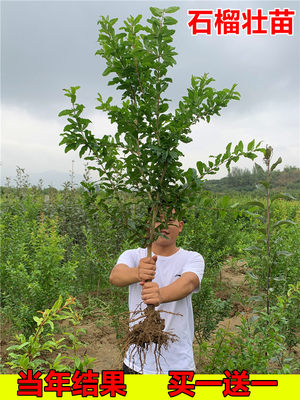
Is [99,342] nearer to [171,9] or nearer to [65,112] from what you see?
[65,112]

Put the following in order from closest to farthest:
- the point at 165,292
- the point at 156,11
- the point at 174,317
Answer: the point at 156,11
the point at 165,292
the point at 174,317

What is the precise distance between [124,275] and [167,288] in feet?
1.15

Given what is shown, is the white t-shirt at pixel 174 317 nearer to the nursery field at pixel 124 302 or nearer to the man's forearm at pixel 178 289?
the man's forearm at pixel 178 289

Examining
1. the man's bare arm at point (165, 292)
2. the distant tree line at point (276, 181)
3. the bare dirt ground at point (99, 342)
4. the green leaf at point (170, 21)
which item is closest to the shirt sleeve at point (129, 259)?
the man's bare arm at point (165, 292)

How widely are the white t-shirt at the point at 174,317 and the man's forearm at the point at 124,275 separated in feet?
0.34

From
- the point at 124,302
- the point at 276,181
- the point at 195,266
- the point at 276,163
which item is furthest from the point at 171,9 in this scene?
the point at 276,181

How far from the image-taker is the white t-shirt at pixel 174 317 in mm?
2484

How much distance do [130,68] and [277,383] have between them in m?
2.29

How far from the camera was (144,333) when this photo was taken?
7.99 ft

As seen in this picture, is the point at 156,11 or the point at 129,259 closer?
the point at 156,11

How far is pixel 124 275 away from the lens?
99.5 inches

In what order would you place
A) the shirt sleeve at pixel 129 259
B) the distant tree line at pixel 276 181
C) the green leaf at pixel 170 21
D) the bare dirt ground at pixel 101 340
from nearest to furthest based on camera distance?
the green leaf at pixel 170 21 < the shirt sleeve at pixel 129 259 < the bare dirt ground at pixel 101 340 < the distant tree line at pixel 276 181

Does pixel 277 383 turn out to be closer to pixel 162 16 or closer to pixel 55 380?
pixel 55 380

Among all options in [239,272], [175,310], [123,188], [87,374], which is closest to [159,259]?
[175,310]
